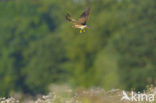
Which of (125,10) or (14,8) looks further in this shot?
(14,8)

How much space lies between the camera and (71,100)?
11406 millimetres

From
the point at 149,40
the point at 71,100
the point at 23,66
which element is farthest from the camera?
the point at 23,66

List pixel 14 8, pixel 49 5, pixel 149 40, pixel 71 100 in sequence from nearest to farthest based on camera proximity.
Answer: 1. pixel 71 100
2. pixel 149 40
3. pixel 49 5
4. pixel 14 8

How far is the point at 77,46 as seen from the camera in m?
48.4

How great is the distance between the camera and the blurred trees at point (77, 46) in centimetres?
4162

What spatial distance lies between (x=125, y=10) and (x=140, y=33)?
11.8 feet

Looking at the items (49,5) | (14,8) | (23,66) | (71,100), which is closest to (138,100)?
(71,100)

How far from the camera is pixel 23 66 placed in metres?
57.0

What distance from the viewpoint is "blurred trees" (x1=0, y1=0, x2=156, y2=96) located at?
4162 centimetres

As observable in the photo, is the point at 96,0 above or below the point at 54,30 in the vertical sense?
below

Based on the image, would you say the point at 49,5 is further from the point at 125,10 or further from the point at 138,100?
the point at 138,100

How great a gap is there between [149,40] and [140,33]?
0.98 m

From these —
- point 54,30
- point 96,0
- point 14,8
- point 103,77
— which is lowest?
point 103,77

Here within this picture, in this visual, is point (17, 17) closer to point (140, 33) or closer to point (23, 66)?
point (23, 66)
